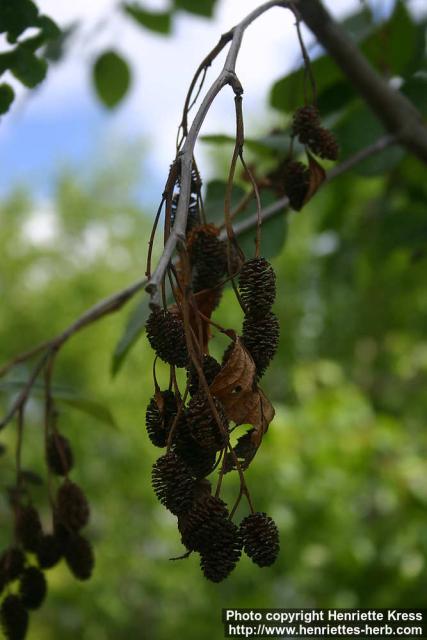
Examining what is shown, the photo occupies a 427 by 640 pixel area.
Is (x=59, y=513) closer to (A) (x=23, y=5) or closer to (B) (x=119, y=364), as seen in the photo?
(B) (x=119, y=364)

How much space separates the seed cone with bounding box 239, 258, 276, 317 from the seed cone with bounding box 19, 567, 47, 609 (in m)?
0.32

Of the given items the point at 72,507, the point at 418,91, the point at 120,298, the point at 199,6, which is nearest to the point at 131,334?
the point at 120,298

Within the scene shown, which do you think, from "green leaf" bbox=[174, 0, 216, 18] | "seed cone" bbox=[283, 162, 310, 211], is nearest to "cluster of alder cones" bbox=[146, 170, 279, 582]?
"seed cone" bbox=[283, 162, 310, 211]

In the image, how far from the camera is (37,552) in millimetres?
619

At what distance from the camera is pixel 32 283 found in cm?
555

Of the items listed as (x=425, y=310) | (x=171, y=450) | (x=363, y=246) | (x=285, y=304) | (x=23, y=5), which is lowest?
(x=171, y=450)

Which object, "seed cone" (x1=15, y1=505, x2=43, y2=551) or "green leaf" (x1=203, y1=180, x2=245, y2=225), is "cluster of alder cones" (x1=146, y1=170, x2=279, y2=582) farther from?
"green leaf" (x1=203, y1=180, x2=245, y2=225)

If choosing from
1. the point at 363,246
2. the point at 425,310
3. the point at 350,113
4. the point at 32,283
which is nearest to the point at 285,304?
the point at 32,283

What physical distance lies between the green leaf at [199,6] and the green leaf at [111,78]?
0.10 metres

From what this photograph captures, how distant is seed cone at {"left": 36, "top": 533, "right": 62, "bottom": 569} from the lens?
61cm

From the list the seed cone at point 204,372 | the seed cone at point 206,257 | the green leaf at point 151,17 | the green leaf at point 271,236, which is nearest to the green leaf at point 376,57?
the green leaf at point 271,236

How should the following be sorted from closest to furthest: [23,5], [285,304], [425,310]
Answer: [23,5] < [425,310] < [285,304]

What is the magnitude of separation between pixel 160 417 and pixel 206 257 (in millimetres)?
115

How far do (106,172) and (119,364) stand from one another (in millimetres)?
7332
